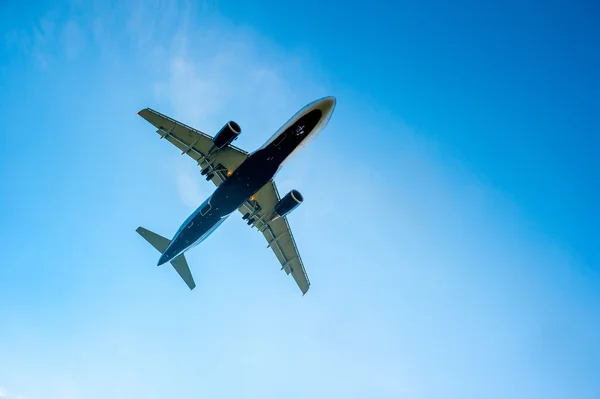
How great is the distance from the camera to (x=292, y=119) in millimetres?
24172

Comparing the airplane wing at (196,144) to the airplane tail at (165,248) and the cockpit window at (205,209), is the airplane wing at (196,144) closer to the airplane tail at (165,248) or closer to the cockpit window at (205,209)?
the cockpit window at (205,209)

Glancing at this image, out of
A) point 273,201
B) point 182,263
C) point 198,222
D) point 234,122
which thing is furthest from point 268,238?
point 234,122

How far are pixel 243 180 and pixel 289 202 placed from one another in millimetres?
3969

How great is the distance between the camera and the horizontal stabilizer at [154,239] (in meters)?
33.5

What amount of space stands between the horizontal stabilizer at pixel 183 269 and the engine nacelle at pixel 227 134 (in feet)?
47.3

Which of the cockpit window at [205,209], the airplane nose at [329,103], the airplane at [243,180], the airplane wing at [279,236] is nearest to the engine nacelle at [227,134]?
the airplane at [243,180]

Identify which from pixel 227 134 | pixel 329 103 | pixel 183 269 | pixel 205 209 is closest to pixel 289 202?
pixel 205 209

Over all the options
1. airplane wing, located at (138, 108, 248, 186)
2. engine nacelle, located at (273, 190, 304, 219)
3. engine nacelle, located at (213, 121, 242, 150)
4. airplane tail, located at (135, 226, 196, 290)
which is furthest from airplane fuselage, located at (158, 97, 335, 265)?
airplane tail, located at (135, 226, 196, 290)

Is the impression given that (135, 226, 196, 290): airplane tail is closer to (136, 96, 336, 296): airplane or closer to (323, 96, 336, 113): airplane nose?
(136, 96, 336, 296): airplane

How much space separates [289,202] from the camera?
2736 cm

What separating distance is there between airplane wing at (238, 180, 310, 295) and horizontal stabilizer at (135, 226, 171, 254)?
8042 mm

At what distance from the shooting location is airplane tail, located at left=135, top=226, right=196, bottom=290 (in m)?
33.5

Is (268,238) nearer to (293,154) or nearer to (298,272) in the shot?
(298,272)

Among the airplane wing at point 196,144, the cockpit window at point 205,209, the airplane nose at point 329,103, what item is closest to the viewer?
the airplane nose at point 329,103
